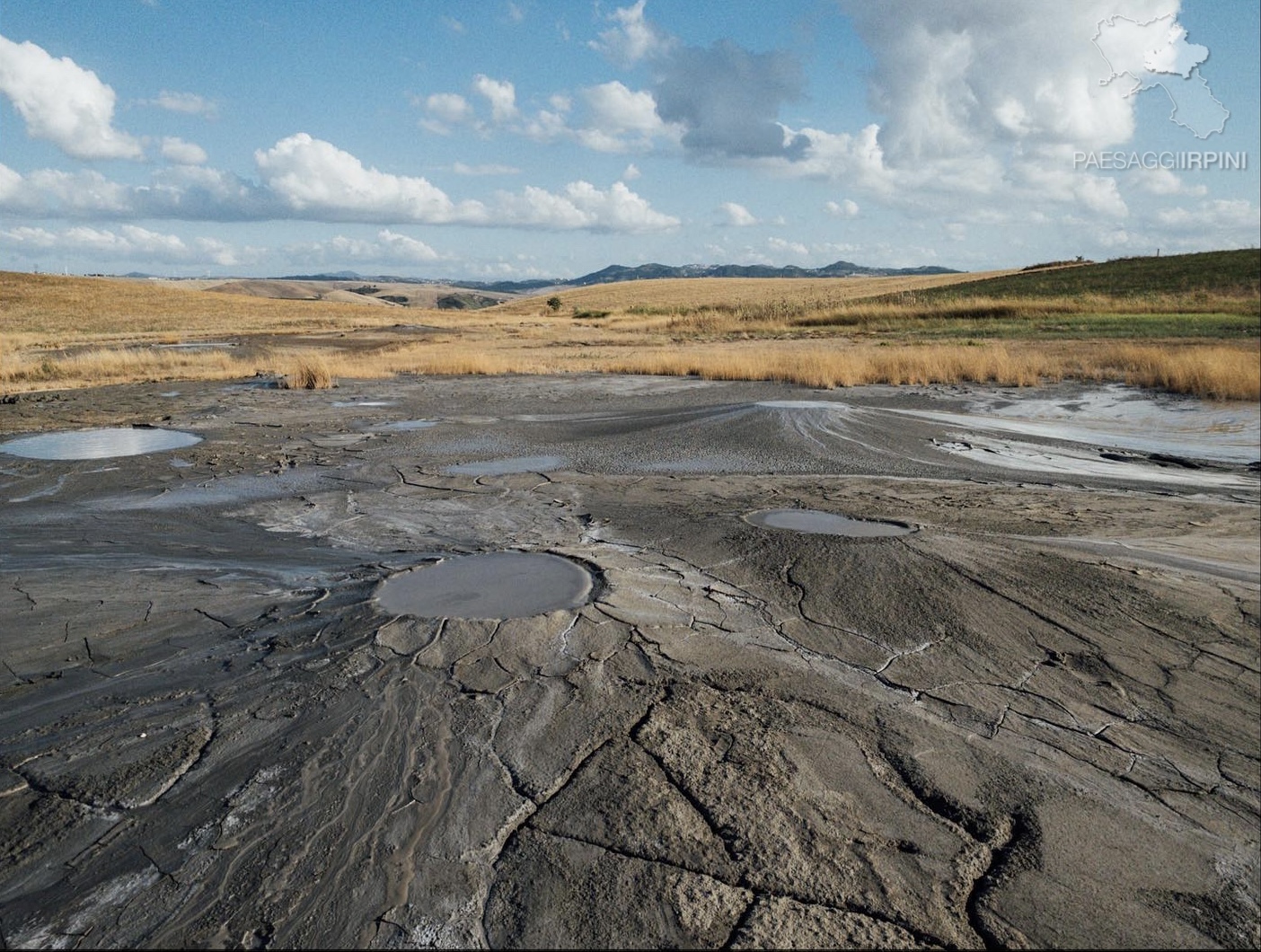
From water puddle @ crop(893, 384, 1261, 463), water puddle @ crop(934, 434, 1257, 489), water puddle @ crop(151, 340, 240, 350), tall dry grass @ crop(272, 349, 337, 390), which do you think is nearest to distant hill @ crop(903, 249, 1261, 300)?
water puddle @ crop(893, 384, 1261, 463)

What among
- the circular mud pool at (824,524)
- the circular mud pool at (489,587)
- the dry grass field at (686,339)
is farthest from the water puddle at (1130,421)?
the circular mud pool at (489,587)

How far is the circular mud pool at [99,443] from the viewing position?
11.5 meters

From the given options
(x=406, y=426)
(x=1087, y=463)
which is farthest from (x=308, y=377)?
(x=1087, y=463)

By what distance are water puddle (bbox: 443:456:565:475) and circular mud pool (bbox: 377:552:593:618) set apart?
11.6ft

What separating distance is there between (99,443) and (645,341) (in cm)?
2368

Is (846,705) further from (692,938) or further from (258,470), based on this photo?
(258,470)

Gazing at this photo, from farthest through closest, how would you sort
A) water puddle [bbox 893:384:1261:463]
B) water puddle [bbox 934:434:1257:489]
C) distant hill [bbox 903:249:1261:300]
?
1. distant hill [bbox 903:249:1261:300]
2. water puddle [bbox 893:384:1261:463]
3. water puddle [bbox 934:434:1257:489]

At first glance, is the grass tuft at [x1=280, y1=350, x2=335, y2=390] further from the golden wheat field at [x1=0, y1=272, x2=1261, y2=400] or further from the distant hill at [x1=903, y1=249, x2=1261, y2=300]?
the distant hill at [x1=903, y1=249, x2=1261, y2=300]

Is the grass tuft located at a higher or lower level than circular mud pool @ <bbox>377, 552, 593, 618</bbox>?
lower

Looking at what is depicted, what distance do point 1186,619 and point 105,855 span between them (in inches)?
234

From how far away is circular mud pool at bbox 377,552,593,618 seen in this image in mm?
5520

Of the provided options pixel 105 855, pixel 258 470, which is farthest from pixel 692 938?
A: pixel 258 470

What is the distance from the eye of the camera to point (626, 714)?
14.0 feet

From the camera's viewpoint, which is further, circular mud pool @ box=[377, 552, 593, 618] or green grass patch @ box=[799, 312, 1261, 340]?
green grass patch @ box=[799, 312, 1261, 340]
